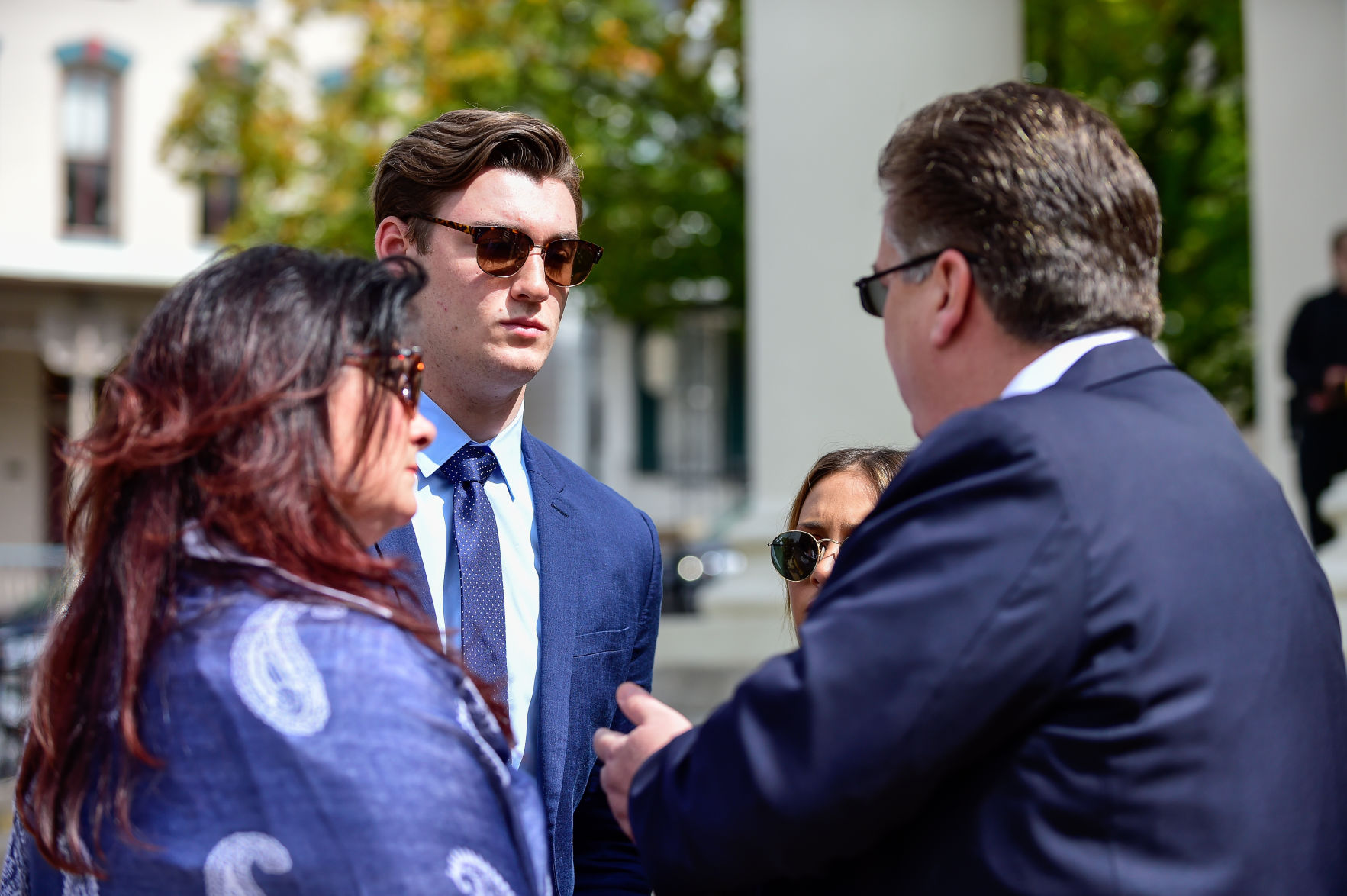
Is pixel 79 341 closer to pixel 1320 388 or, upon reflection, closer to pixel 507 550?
pixel 1320 388

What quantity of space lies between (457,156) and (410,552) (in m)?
0.75

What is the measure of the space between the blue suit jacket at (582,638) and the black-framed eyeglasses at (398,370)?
468 millimetres

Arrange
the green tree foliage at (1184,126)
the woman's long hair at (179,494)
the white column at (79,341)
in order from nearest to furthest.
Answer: the woman's long hair at (179,494)
the green tree foliage at (1184,126)
the white column at (79,341)

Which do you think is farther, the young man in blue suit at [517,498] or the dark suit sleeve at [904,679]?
the young man in blue suit at [517,498]

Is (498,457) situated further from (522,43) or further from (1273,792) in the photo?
(522,43)

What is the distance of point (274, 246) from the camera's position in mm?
1636

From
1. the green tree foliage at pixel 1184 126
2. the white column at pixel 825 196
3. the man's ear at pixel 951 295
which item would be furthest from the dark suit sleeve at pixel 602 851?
the green tree foliage at pixel 1184 126

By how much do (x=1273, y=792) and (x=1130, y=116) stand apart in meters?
11.0

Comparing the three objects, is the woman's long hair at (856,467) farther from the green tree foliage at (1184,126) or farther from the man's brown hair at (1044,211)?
the green tree foliage at (1184,126)

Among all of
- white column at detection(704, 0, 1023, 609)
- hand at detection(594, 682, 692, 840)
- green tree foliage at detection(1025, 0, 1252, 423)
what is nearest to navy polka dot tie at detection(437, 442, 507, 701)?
hand at detection(594, 682, 692, 840)

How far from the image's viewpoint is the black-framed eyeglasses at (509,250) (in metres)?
2.40

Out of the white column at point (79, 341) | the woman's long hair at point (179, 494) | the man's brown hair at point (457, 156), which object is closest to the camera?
the woman's long hair at point (179, 494)

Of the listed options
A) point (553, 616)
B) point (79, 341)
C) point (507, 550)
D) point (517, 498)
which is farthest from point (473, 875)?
point (79, 341)

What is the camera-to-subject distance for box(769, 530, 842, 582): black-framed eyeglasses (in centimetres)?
252
